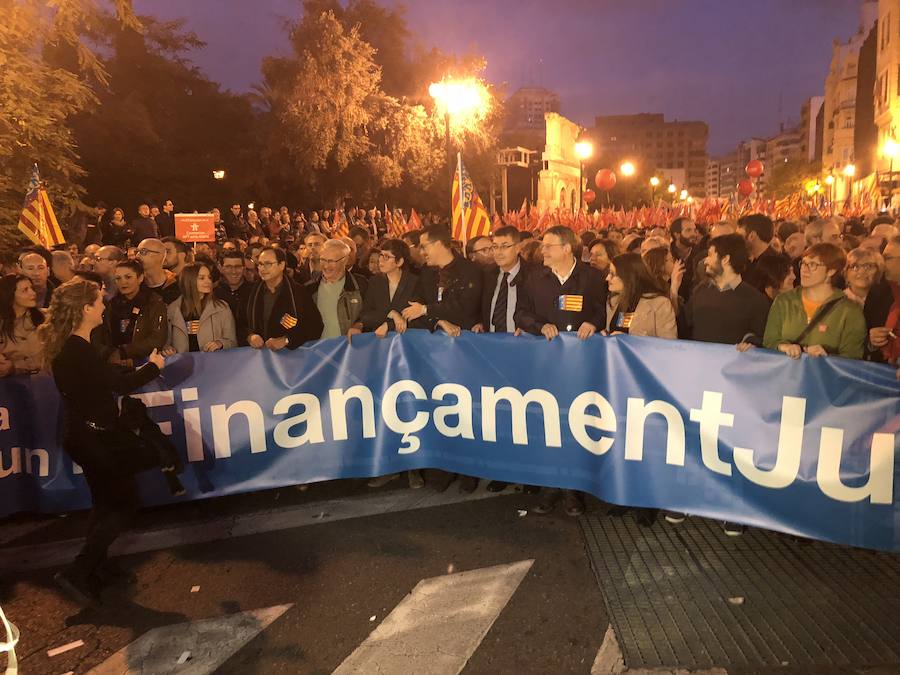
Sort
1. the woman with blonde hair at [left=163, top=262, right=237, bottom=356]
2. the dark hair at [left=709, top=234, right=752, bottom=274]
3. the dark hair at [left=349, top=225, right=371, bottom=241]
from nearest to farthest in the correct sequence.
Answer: the dark hair at [left=709, top=234, right=752, bottom=274]
the woman with blonde hair at [left=163, top=262, right=237, bottom=356]
the dark hair at [left=349, top=225, right=371, bottom=241]

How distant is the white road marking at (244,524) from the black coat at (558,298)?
54.1 inches

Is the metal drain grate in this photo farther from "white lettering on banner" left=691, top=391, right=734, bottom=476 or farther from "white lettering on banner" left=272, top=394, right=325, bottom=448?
"white lettering on banner" left=272, top=394, right=325, bottom=448

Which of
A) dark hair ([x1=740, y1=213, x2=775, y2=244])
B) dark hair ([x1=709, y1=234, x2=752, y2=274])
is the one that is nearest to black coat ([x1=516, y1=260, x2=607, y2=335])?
dark hair ([x1=709, y1=234, x2=752, y2=274])

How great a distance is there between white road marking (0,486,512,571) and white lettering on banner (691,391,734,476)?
1646 millimetres

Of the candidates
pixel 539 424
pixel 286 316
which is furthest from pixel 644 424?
pixel 286 316

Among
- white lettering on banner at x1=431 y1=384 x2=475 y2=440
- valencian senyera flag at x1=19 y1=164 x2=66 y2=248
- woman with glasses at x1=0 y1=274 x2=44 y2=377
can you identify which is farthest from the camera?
valencian senyera flag at x1=19 y1=164 x2=66 y2=248

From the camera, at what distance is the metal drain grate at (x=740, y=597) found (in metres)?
3.49

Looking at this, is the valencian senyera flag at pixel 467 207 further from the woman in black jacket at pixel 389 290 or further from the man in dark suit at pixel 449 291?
the man in dark suit at pixel 449 291

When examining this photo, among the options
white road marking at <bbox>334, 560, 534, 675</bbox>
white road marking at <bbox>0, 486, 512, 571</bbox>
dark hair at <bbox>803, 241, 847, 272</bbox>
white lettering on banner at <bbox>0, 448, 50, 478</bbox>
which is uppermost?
dark hair at <bbox>803, 241, 847, 272</bbox>

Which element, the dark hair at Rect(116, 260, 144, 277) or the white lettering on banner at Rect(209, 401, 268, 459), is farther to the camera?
the dark hair at Rect(116, 260, 144, 277)

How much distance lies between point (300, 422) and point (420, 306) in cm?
130

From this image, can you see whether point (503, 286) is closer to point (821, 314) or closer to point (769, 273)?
point (821, 314)

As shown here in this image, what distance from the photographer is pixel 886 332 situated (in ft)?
15.8

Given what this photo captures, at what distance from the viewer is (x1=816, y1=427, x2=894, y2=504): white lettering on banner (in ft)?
13.3
